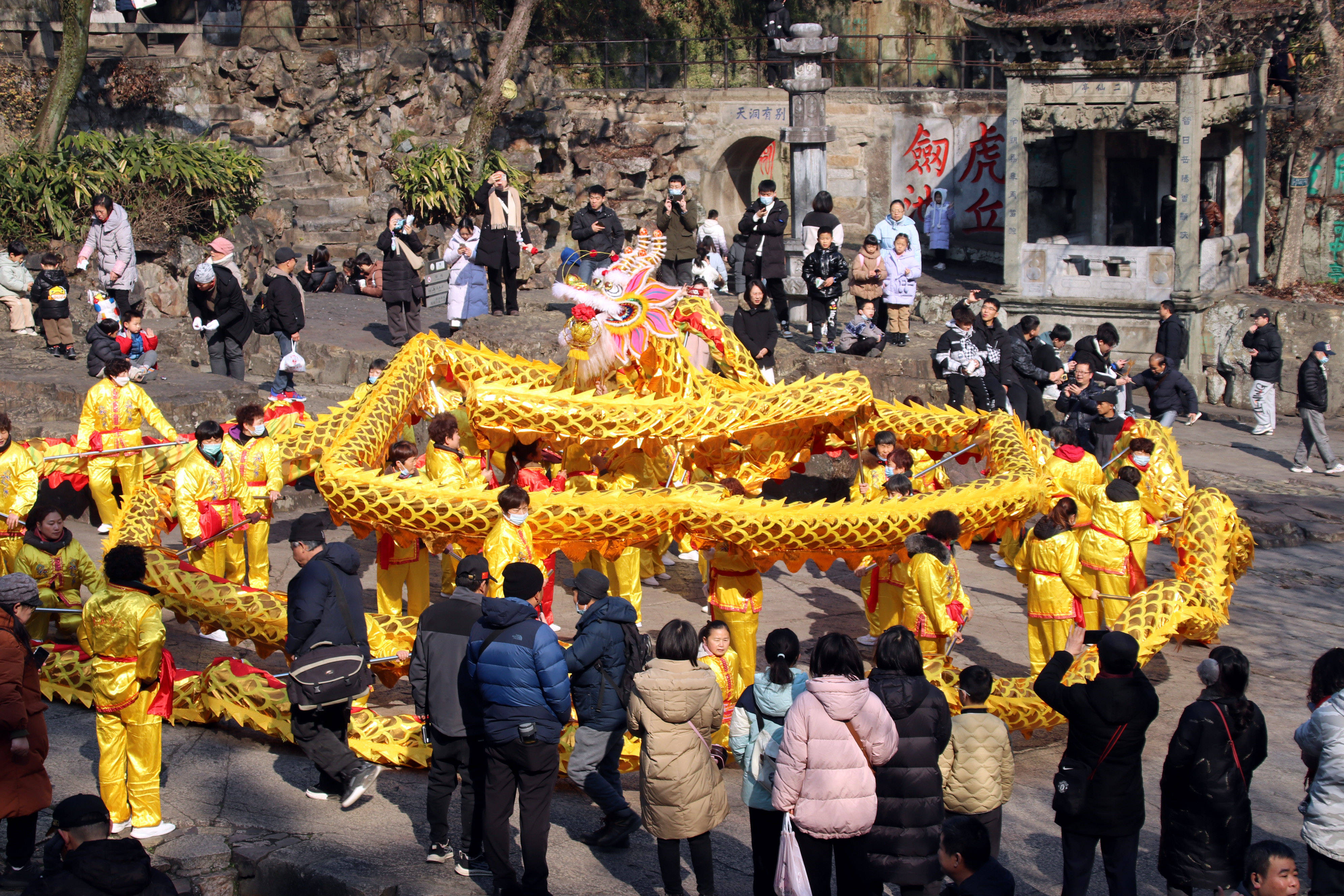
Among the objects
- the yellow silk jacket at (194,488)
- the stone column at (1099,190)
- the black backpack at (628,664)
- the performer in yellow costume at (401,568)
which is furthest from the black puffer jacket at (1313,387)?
the yellow silk jacket at (194,488)

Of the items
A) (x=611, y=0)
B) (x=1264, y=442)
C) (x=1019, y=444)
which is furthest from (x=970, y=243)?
(x=1019, y=444)

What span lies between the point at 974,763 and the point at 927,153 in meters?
16.5

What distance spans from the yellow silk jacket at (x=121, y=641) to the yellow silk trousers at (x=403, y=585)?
9.18 feet

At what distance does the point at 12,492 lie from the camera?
7.81 m

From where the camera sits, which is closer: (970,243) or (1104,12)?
(1104,12)

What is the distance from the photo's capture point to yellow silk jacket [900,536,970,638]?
23.1 ft

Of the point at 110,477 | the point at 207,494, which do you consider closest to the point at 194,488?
the point at 207,494

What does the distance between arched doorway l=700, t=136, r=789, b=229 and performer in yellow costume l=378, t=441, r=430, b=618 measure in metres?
14.8

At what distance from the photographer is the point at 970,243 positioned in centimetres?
1961

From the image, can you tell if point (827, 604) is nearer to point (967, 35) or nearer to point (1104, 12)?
point (1104, 12)

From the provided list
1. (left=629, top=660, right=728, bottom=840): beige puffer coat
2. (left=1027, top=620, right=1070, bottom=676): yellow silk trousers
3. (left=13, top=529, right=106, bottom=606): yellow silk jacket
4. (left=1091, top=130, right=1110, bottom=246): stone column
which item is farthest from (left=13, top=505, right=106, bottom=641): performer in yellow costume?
(left=1091, top=130, right=1110, bottom=246): stone column

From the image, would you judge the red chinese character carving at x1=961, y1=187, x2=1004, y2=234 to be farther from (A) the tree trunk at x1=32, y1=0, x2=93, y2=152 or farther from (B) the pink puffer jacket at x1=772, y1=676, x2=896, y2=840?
(B) the pink puffer jacket at x1=772, y1=676, x2=896, y2=840

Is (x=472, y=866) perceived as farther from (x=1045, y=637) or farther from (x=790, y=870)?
(x=1045, y=637)

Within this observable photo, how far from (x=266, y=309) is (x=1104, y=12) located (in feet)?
32.9
